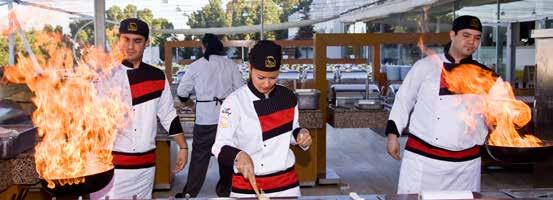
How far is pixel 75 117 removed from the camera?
2.88 meters

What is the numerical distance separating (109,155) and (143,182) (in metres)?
0.34

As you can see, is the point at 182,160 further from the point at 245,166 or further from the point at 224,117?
the point at 245,166

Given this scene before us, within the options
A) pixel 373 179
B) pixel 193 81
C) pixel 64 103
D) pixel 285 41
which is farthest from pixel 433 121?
pixel 285 41

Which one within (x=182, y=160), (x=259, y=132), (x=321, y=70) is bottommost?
(x=182, y=160)

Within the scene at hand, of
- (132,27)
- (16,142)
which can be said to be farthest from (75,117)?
(132,27)

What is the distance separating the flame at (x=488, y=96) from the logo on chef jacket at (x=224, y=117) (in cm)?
130

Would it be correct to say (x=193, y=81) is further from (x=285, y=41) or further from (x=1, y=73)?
(x=285, y=41)

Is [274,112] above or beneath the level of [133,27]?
beneath

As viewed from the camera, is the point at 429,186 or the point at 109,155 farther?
the point at 429,186

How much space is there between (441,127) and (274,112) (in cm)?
101

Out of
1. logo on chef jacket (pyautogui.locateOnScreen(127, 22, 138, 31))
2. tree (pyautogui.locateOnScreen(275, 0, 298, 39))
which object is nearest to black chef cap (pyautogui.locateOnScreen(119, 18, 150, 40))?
logo on chef jacket (pyautogui.locateOnScreen(127, 22, 138, 31))

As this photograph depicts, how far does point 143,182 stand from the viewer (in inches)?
125

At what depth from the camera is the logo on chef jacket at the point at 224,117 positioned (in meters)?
2.72

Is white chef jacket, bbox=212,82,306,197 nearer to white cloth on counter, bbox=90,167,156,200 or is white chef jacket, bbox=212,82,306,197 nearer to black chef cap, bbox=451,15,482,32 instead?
white cloth on counter, bbox=90,167,156,200
